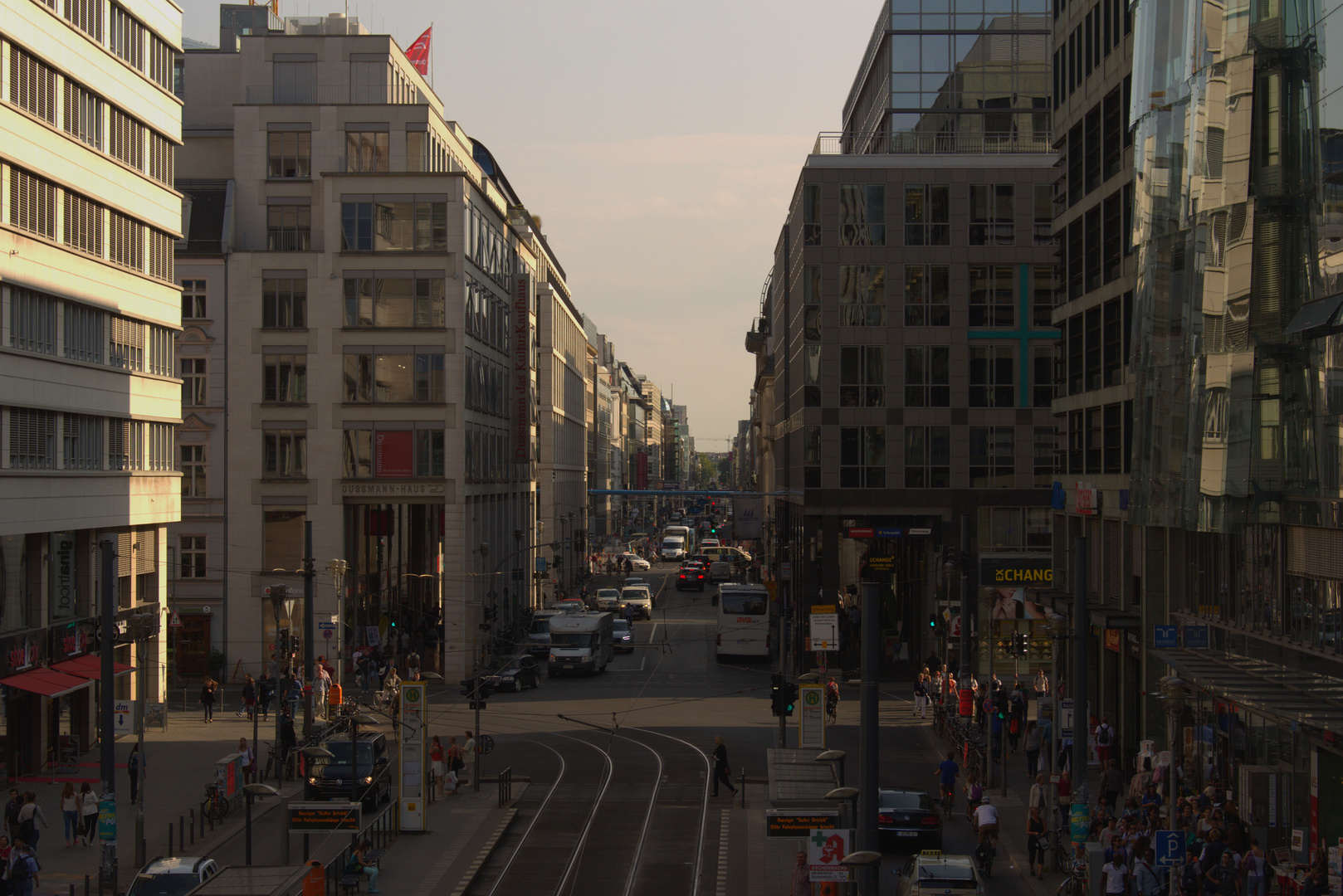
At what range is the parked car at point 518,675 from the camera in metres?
54.2

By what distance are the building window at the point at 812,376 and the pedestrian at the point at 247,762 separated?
103 ft

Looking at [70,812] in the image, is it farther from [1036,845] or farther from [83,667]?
[1036,845]

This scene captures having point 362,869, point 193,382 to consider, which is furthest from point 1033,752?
point 193,382

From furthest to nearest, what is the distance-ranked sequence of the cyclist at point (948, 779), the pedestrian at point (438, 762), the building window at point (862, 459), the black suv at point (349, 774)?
the building window at point (862, 459), the pedestrian at point (438, 762), the black suv at point (349, 774), the cyclist at point (948, 779)

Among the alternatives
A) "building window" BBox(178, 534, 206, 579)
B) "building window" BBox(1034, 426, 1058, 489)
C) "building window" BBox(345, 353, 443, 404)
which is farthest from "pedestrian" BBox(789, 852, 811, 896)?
"building window" BBox(178, 534, 206, 579)

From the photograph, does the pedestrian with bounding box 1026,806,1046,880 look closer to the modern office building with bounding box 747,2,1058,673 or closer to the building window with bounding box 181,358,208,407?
the modern office building with bounding box 747,2,1058,673

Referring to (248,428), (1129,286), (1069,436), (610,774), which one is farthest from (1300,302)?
(248,428)

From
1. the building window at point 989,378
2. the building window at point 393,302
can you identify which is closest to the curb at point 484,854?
the building window at point 393,302

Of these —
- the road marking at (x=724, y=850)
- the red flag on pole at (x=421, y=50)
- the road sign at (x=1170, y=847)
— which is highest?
the red flag on pole at (x=421, y=50)

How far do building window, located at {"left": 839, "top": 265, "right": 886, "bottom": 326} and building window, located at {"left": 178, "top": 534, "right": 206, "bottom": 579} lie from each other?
30.0 meters

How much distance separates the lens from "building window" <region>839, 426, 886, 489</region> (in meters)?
59.6

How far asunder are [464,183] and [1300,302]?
41.1m

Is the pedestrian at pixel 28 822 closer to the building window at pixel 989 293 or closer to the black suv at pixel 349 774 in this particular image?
the black suv at pixel 349 774

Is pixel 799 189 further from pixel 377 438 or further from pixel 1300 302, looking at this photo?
pixel 1300 302
